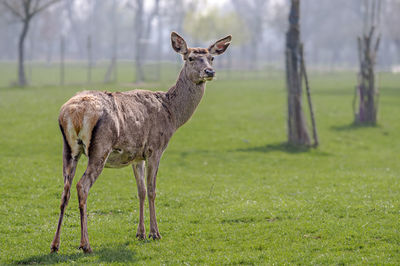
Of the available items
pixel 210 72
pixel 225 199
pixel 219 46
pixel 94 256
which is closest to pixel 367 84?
pixel 225 199

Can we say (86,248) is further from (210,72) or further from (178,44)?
(178,44)

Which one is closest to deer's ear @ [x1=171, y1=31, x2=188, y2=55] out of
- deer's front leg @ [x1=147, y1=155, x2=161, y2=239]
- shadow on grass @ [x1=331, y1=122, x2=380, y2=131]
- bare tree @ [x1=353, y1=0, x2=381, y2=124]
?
deer's front leg @ [x1=147, y1=155, x2=161, y2=239]

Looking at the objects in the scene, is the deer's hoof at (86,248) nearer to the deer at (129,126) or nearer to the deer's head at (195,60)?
the deer at (129,126)

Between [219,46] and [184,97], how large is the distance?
1.31 meters

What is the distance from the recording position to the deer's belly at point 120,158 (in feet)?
26.2

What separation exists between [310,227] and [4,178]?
7454mm

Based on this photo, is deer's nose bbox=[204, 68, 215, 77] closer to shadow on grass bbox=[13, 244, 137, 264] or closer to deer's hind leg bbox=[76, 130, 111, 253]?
deer's hind leg bbox=[76, 130, 111, 253]

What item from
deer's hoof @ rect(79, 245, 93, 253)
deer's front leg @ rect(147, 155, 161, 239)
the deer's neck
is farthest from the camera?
the deer's neck

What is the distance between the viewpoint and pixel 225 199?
11750 millimetres

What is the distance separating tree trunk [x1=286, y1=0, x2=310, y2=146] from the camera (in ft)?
61.0

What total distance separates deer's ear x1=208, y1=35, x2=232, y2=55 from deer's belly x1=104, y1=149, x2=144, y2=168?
8.99 ft

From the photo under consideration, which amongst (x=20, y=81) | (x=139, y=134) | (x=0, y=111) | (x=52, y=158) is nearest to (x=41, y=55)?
(x=20, y=81)

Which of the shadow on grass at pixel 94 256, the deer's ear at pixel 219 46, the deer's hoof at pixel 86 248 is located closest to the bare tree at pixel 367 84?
the deer's ear at pixel 219 46

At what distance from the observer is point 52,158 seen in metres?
15.9
